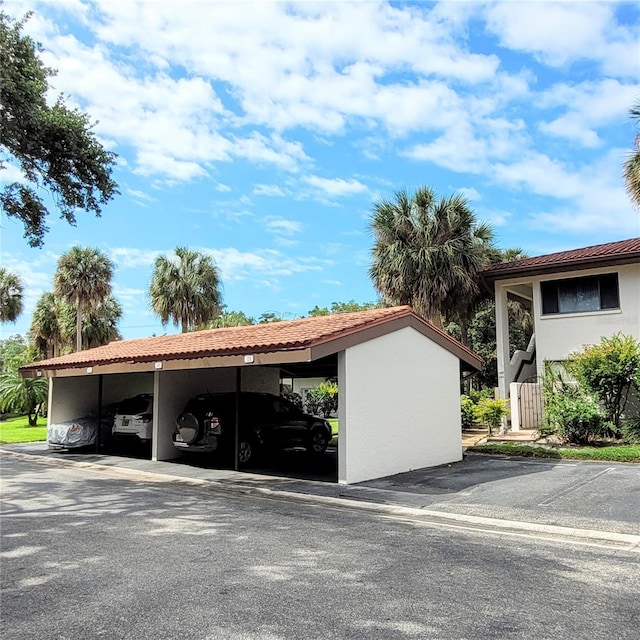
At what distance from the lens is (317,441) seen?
14773mm

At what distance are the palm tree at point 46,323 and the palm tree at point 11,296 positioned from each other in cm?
104

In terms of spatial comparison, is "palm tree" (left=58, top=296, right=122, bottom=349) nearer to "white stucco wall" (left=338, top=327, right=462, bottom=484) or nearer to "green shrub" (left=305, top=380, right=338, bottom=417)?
"green shrub" (left=305, top=380, right=338, bottom=417)

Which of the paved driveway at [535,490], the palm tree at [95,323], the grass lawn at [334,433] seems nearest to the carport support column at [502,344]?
the grass lawn at [334,433]

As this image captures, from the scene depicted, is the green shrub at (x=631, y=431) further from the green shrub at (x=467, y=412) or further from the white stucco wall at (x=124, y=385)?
the white stucco wall at (x=124, y=385)

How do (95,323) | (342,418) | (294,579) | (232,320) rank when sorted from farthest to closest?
(232,320) < (95,323) < (342,418) < (294,579)

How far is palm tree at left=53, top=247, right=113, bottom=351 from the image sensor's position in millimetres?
29312

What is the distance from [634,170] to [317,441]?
36.0ft

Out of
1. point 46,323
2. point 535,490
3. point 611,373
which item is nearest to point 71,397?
point 535,490

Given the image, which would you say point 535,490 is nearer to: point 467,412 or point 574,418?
point 574,418

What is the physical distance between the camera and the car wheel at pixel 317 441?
1462 centimetres

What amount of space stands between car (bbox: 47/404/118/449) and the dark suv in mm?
4606

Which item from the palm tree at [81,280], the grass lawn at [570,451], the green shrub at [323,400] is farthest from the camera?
the palm tree at [81,280]

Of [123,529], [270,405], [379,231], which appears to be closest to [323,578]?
[123,529]

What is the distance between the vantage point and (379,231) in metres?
22.0
